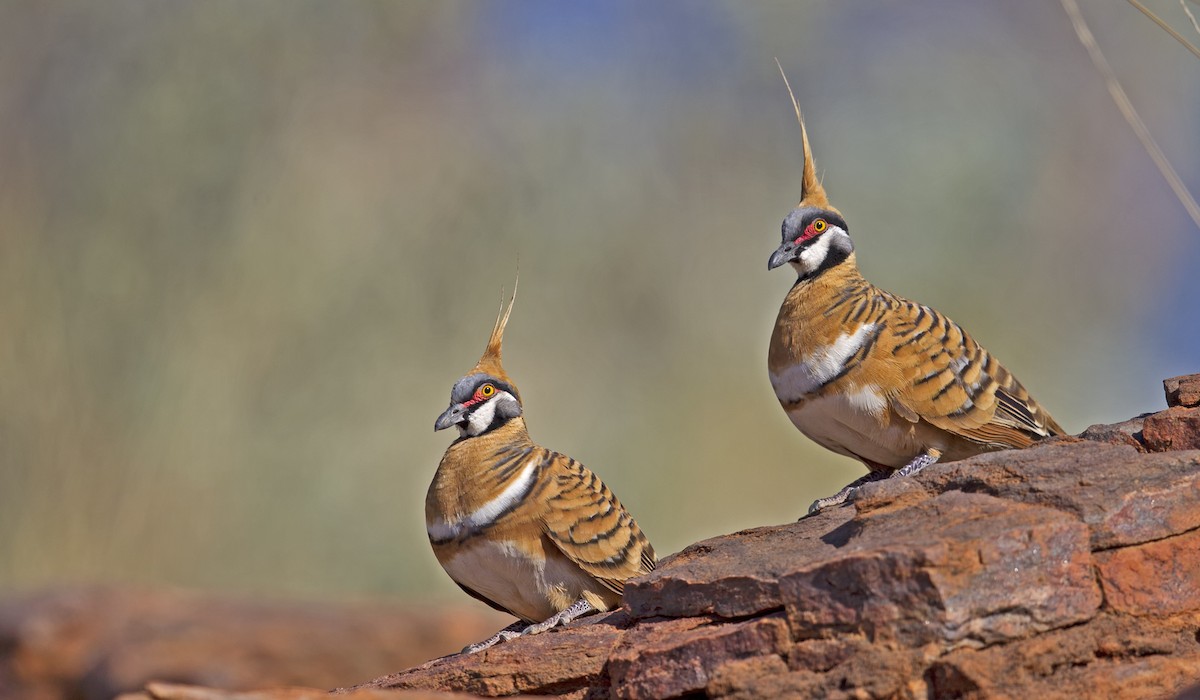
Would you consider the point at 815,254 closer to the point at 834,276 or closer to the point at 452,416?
the point at 834,276

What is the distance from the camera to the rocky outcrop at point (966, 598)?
3.63 m

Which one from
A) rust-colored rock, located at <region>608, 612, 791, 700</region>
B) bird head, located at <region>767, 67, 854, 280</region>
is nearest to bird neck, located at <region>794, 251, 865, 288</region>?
bird head, located at <region>767, 67, 854, 280</region>

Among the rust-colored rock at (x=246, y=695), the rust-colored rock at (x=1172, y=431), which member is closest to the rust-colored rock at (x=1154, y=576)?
the rust-colored rock at (x=1172, y=431)

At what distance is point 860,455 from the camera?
609 cm

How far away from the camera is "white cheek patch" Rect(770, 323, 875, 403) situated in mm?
5805

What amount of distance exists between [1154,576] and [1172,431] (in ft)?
3.31

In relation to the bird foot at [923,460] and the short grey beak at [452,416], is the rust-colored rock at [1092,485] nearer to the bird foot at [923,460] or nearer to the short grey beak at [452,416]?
the bird foot at [923,460]

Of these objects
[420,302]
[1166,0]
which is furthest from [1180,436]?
[1166,0]

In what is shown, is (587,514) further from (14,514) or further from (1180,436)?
(14,514)

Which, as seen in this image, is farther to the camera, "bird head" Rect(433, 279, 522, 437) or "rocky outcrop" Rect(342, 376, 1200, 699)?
"bird head" Rect(433, 279, 522, 437)

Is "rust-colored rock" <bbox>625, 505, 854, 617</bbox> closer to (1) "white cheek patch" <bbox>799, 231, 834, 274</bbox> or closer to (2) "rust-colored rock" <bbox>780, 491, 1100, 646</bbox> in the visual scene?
(2) "rust-colored rock" <bbox>780, 491, 1100, 646</bbox>

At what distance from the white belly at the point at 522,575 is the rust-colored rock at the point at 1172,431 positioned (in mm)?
2377

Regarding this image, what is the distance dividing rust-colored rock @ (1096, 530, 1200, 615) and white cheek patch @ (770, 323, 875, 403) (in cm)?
197

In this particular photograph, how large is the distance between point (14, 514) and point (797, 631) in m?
9.36
